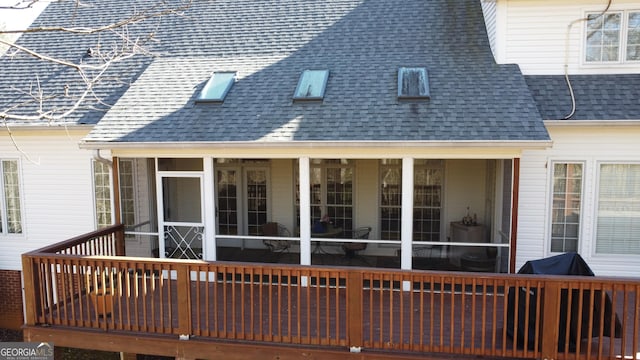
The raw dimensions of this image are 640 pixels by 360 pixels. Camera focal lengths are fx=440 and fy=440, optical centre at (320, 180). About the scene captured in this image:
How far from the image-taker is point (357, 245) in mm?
9297

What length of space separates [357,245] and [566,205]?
156 inches

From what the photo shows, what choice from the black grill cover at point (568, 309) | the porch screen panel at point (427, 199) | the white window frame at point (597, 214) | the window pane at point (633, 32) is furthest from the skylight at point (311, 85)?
the window pane at point (633, 32)

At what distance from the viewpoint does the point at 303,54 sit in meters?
9.09

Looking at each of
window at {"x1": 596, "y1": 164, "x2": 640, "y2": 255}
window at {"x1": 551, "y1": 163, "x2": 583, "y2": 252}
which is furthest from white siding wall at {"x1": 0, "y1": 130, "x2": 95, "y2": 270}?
window at {"x1": 596, "y1": 164, "x2": 640, "y2": 255}

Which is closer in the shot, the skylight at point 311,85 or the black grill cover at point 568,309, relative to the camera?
the black grill cover at point 568,309

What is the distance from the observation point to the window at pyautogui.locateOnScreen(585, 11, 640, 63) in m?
7.61

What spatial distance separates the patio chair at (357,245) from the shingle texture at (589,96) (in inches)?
165

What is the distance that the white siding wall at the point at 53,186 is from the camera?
28.9 feet

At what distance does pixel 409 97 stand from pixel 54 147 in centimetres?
702

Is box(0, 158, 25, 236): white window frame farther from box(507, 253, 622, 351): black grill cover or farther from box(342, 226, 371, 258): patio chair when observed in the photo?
box(507, 253, 622, 351): black grill cover

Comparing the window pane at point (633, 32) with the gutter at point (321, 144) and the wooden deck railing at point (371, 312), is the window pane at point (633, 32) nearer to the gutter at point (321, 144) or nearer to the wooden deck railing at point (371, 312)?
the gutter at point (321, 144)

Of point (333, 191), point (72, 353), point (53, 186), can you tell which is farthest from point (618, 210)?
point (72, 353)

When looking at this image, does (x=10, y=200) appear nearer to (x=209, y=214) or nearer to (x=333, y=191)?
(x=209, y=214)

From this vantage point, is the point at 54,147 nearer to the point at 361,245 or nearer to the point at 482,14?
the point at 361,245
